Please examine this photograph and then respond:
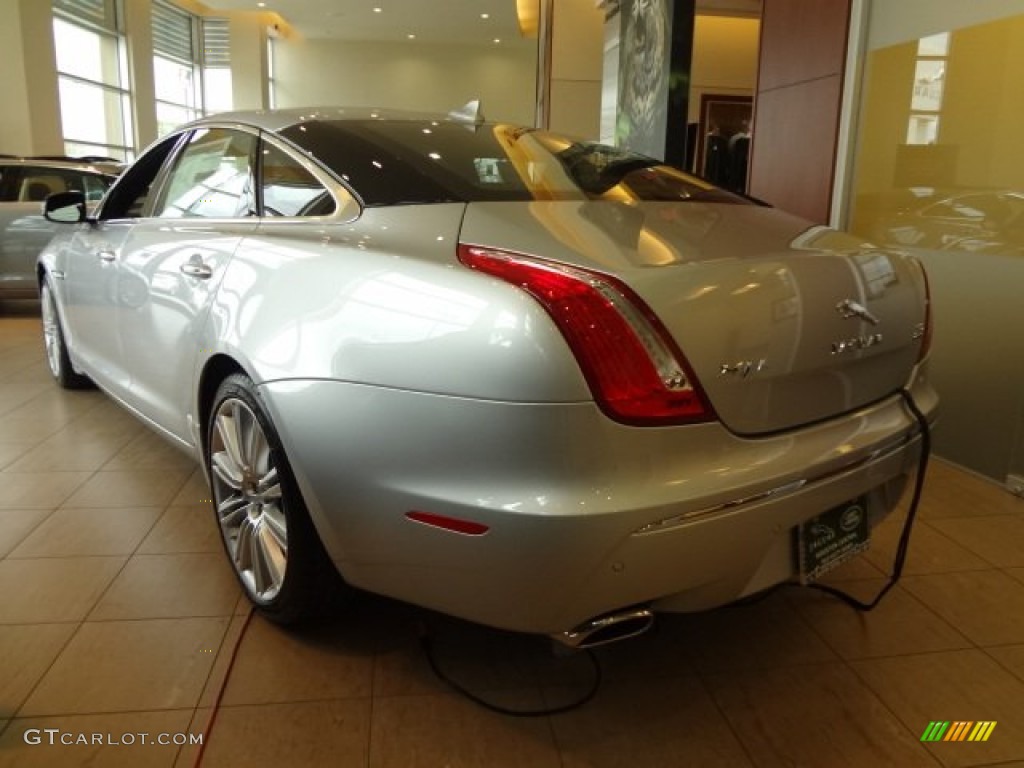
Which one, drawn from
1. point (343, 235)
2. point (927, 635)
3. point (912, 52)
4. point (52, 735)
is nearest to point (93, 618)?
point (52, 735)

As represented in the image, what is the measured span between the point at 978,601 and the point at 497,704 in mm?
1339

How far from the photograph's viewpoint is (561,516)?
1275 mm

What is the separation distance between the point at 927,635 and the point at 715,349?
113cm

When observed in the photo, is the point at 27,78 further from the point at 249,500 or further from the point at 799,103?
the point at 249,500

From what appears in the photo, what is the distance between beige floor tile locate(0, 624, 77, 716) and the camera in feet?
5.58

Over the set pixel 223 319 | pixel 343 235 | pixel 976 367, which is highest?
pixel 343 235

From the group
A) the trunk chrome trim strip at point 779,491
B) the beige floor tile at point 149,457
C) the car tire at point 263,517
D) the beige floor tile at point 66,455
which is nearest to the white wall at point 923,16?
the trunk chrome trim strip at point 779,491

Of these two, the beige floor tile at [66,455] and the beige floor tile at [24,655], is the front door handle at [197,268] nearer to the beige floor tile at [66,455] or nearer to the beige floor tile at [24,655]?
the beige floor tile at [24,655]

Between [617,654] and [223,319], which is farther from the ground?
[223,319]

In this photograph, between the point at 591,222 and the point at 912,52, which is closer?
the point at 591,222

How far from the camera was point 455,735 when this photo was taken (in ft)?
5.22

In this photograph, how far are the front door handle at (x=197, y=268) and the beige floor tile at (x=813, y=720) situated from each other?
4.99 feet

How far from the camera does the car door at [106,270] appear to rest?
2781 millimetres

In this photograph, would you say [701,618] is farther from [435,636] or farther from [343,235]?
[343,235]
